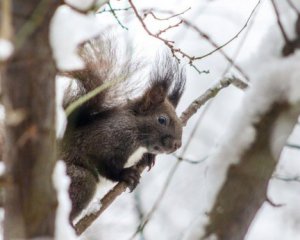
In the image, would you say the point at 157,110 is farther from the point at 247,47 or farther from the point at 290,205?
the point at 290,205

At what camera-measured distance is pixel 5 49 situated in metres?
1.21

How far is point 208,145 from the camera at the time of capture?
3840 millimetres

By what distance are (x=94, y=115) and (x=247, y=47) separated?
4.81ft

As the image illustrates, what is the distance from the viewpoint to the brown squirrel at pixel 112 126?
4051 mm

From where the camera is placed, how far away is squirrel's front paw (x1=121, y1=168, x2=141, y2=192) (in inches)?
154

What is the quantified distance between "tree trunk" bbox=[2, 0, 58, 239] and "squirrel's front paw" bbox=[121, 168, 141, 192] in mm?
2534

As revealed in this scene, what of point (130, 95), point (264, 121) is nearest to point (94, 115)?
point (130, 95)

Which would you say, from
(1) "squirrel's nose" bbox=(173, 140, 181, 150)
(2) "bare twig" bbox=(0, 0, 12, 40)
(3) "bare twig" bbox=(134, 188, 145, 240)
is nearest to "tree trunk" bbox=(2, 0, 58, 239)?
(2) "bare twig" bbox=(0, 0, 12, 40)

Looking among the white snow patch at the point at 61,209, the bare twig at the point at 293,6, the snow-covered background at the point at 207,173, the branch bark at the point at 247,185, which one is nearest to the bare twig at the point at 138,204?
the snow-covered background at the point at 207,173

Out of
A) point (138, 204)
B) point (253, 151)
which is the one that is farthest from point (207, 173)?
point (138, 204)

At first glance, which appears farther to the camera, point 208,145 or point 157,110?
point 157,110

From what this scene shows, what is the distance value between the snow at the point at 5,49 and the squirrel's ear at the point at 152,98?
3266mm

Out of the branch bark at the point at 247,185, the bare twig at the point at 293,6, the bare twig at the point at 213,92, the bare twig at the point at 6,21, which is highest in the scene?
the bare twig at the point at 6,21

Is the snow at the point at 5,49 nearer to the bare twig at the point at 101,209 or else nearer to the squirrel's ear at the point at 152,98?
the bare twig at the point at 101,209
